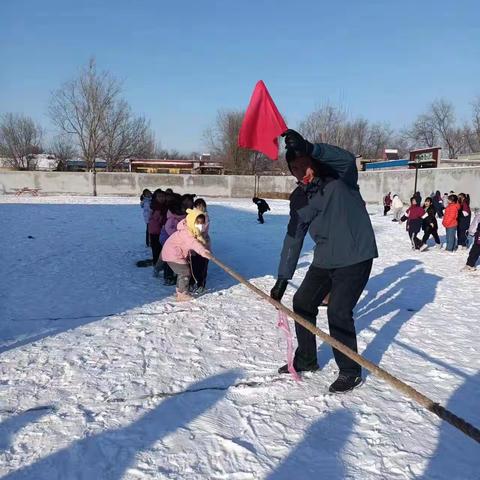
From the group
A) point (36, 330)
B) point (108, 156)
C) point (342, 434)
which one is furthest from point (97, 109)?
point (342, 434)

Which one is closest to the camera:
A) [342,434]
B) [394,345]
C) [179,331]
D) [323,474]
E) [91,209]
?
[323,474]

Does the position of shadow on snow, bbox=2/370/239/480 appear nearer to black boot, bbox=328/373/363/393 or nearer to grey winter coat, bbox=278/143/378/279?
black boot, bbox=328/373/363/393

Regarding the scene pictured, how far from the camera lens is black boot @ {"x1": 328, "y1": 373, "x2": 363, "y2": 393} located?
333cm

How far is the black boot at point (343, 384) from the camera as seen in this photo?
333 cm

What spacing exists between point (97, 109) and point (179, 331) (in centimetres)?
3478

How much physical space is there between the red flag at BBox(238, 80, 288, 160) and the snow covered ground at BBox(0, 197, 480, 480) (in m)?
2.11

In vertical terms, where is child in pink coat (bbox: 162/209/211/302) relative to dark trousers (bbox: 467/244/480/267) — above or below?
above

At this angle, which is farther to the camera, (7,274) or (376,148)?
(376,148)

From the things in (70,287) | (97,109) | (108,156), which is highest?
(97,109)

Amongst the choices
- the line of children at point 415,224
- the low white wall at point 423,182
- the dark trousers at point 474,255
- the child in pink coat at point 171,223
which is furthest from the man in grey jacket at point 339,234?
the low white wall at point 423,182

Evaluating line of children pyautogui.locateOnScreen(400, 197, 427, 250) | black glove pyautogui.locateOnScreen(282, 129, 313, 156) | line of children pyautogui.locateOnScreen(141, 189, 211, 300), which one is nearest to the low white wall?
line of children pyautogui.locateOnScreen(400, 197, 427, 250)

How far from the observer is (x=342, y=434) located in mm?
2830

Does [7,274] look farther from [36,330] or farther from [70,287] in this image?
[36,330]

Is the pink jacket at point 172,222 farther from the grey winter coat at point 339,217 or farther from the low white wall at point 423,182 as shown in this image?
the low white wall at point 423,182
